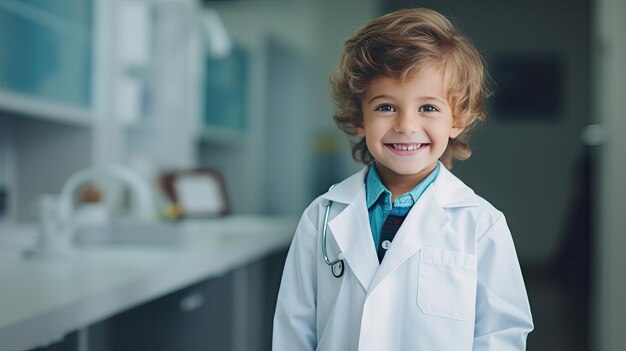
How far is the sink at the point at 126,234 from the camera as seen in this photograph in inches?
73.2

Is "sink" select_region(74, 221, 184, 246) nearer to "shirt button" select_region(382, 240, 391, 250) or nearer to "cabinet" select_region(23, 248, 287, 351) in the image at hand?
"cabinet" select_region(23, 248, 287, 351)

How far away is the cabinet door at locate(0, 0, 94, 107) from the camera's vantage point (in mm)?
1928

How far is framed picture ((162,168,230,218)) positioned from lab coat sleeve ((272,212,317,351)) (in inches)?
66.0

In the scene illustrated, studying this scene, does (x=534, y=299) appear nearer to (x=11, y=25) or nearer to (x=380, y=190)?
(x=11, y=25)

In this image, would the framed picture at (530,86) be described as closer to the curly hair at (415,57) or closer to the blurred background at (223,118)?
the blurred background at (223,118)

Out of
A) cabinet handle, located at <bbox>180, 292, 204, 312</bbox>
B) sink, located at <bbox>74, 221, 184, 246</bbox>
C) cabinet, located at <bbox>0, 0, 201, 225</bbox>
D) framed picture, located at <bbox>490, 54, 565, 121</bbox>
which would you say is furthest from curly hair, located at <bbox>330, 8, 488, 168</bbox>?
framed picture, located at <bbox>490, 54, 565, 121</bbox>

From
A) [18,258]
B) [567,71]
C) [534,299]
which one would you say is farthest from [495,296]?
[567,71]

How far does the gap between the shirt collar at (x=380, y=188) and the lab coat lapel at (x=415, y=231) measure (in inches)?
0.6

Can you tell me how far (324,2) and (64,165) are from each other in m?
1.69

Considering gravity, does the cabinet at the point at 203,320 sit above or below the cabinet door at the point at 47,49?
below

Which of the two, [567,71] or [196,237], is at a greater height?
[567,71]

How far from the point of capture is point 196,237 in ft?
6.77

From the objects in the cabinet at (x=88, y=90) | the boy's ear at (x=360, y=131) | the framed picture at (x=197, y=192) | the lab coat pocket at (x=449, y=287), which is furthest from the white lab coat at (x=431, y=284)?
the framed picture at (x=197, y=192)

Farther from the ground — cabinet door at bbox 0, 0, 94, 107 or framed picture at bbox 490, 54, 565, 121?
framed picture at bbox 490, 54, 565, 121
